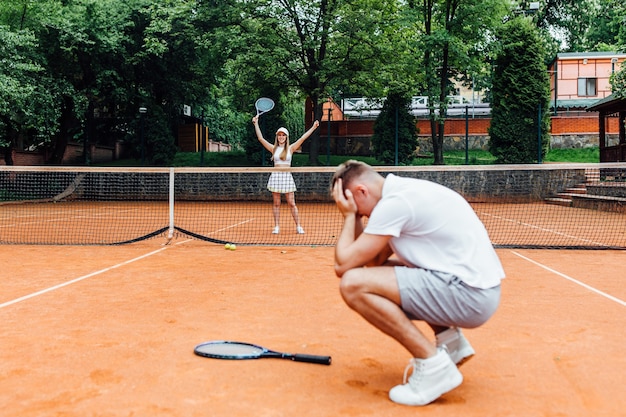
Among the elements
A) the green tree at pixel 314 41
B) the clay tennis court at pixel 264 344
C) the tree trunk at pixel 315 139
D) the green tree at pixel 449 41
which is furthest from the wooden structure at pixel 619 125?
the clay tennis court at pixel 264 344

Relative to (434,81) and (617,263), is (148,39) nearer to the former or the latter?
(434,81)

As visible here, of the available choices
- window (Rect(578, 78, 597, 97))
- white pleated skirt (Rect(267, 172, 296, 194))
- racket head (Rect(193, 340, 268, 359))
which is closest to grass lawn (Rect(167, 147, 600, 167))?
window (Rect(578, 78, 597, 97))

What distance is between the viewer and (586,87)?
32.0 meters

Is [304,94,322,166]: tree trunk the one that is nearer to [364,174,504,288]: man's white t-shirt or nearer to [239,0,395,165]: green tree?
[239,0,395,165]: green tree

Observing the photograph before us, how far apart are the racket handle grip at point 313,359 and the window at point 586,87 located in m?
32.7

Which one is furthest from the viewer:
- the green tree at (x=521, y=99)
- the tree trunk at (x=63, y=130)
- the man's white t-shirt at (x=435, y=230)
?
the tree trunk at (x=63, y=130)

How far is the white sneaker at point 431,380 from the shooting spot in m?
2.90

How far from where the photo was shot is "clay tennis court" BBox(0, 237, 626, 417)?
2992 millimetres

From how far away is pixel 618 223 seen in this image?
13.5 meters

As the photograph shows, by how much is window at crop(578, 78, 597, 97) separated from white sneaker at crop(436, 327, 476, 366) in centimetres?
3271

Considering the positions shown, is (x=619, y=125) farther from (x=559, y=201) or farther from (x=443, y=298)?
(x=443, y=298)

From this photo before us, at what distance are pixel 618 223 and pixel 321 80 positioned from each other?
11971 mm

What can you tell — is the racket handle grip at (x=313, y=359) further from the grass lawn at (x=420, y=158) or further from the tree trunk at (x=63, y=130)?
the tree trunk at (x=63, y=130)

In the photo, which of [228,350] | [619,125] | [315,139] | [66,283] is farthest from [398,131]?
[228,350]
